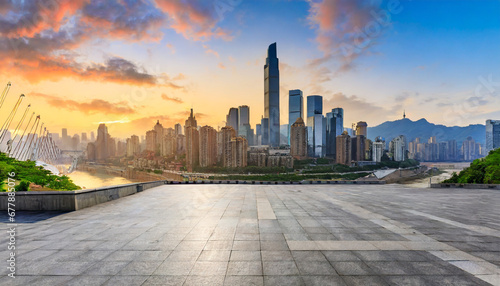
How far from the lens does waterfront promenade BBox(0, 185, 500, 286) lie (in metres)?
5.29

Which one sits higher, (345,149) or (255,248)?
(345,149)

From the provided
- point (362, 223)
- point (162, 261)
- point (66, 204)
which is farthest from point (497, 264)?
point (66, 204)

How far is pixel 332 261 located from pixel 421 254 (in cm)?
280

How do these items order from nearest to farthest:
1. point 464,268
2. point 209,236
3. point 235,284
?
point 235,284
point 464,268
point 209,236

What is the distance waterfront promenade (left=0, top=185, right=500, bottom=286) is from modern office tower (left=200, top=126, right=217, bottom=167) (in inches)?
5189

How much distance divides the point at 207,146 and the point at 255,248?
140m

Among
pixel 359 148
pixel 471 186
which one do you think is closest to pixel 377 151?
pixel 359 148

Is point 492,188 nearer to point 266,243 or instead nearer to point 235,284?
point 266,243

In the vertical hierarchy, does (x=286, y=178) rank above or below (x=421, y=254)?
below

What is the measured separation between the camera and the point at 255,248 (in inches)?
272

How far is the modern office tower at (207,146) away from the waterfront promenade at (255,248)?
131792 mm

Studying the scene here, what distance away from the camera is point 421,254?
21.4ft

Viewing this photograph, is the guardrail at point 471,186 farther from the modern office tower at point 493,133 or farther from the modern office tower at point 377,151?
the modern office tower at point 493,133

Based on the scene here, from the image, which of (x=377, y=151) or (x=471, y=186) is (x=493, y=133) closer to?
(x=377, y=151)
